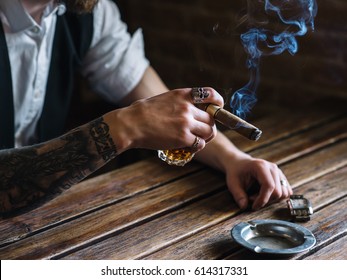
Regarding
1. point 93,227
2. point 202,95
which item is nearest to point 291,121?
point 202,95

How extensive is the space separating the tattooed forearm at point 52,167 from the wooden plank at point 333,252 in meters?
0.53

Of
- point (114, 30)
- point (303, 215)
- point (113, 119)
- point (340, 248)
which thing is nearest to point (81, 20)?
point (114, 30)

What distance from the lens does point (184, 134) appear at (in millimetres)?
1490

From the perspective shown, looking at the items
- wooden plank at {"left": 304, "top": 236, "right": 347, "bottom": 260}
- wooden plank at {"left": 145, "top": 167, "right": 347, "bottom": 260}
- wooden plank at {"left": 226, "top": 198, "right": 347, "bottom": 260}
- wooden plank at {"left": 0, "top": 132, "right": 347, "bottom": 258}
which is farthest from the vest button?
wooden plank at {"left": 304, "top": 236, "right": 347, "bottom": 260}

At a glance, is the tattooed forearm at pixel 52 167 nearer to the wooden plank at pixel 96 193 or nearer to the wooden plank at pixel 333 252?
the wooden plank at pixel 96 193

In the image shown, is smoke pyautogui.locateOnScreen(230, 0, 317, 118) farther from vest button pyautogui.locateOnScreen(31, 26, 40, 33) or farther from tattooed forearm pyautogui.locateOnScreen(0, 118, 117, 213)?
vest button pyautogui.locateOnScreen(31, 26, 40, 33)

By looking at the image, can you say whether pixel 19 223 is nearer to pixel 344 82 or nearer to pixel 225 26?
pixel 344 82

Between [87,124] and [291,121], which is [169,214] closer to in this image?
[87,124]

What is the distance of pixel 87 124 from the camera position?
5.05ft

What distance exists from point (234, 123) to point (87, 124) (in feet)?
1.18

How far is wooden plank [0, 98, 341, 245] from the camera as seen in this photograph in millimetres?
1609

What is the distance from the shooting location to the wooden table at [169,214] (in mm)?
1490

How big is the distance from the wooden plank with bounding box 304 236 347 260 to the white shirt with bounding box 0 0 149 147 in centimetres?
104

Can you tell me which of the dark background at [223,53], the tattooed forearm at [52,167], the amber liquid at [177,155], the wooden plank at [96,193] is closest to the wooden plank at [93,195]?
the wooden plank at [96,193]
